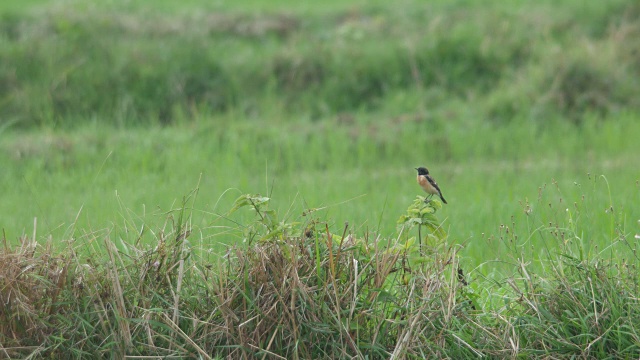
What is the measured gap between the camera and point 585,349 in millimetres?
4184

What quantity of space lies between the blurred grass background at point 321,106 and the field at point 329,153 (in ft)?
0.11

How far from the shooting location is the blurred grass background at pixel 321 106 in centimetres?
781

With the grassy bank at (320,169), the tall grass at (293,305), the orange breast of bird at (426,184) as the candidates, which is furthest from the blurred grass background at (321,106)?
the tall grass at (293,305)

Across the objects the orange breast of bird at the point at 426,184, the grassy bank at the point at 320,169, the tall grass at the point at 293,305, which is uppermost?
the orange breast of bird at the point at 426,184

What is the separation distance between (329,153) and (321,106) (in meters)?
1.82

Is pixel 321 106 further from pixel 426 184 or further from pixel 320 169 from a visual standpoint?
pixel 426 184

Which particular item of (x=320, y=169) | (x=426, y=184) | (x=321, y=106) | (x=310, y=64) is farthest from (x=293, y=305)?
(x=310, y=64)

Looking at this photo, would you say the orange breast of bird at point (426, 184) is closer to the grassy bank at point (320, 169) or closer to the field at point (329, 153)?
the field at point (329, 153)

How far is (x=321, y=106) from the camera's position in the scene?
1116 cm

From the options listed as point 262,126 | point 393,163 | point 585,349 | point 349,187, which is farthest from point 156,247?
point 262,126

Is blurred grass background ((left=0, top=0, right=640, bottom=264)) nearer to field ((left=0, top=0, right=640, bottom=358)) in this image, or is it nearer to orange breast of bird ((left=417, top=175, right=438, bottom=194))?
field ((left=0, top=0, right=640, bottom=358))

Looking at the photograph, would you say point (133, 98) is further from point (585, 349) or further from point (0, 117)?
point (585, 349)

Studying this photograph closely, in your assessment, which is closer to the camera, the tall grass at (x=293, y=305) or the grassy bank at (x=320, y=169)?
the tall grass at (x=293, y=305)

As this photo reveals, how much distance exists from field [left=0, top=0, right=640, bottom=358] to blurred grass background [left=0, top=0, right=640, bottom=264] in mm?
33
